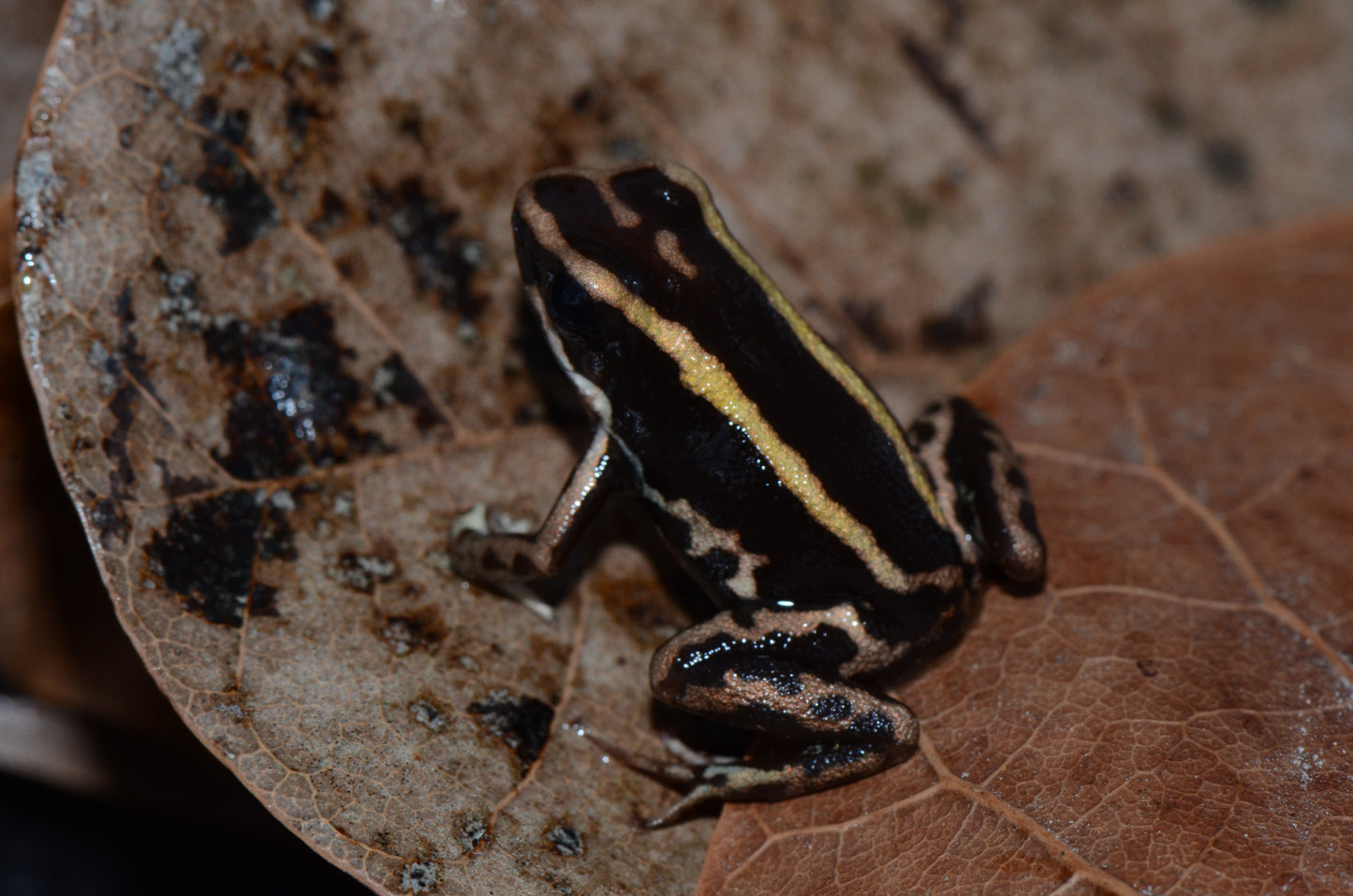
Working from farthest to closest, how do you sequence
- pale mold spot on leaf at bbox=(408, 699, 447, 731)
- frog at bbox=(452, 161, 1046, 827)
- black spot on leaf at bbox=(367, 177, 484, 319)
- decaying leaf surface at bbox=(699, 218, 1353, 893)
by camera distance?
black spot on leaf at bbox=(367, 177, 484, 319) → frog at bbox=(452, 161, 1046, 827) → pale mold spot on leaf at bbox=(408, 699, 447, 731) → decaying leaf surface at bbox=(699, 218, 1353, 893)

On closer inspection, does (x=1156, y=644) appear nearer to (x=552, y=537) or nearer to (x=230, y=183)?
(x=552, y=537)

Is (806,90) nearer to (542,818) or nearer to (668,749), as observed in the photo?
(668,749)

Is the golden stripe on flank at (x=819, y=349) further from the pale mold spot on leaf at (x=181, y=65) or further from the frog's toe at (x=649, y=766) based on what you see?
the pale mold spot on leaf at (x=181, y=65)

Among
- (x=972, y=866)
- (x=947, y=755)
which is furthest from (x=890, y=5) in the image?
(x=972, y=866)

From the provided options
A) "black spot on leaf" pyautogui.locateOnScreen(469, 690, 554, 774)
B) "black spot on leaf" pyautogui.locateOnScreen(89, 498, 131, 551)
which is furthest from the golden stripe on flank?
"black spot on leaf" pyautogui.locateOnScreen(89, 498, 131, 551)

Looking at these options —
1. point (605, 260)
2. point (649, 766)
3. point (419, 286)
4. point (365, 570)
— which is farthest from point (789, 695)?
point (419, 286)

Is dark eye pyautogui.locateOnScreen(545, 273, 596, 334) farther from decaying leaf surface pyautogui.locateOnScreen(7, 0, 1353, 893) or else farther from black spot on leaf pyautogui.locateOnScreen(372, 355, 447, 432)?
black spot on leaf pyautogui.locateOnScreen(372, 355, 447, 432)
